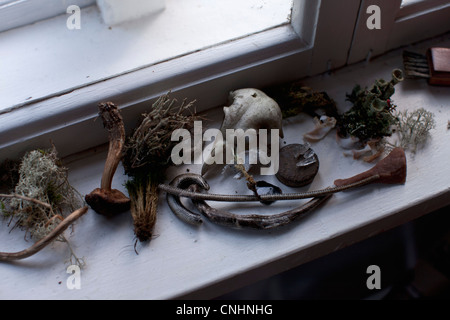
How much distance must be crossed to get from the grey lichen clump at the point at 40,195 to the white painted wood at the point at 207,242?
0.14ft

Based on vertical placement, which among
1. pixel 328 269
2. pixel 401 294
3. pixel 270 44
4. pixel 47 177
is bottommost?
pixel 401 294

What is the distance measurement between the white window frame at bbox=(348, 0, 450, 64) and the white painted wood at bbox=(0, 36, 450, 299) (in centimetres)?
28

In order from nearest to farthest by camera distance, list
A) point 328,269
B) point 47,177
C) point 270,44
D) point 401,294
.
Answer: point 47,177, point 270,44, point 328,269, point 401,294

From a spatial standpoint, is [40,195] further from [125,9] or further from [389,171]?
[389,171]

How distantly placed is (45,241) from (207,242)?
0.32m

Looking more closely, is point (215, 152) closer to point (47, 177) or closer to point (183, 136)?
point (183, 136)

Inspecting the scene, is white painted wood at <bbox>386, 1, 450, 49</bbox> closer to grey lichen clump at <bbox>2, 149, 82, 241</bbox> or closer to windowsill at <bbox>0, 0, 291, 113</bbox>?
windowsill at <bbox>0, 0, 291, 113</bbox>

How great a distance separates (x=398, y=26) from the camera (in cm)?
108

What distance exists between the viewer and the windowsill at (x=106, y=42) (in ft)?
3.13

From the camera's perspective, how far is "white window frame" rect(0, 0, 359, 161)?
92 cm

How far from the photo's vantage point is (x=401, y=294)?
144 cm

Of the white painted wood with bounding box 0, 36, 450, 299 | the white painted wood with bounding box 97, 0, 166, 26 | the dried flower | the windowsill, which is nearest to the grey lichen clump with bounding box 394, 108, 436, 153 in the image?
the white painted wood with bounding box 0, 36, 450, 299
